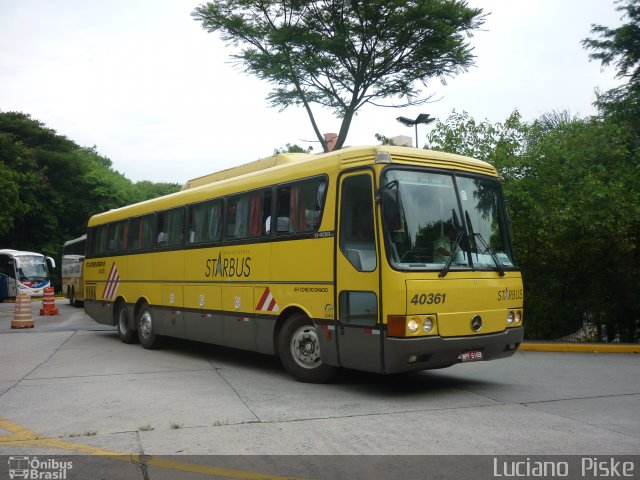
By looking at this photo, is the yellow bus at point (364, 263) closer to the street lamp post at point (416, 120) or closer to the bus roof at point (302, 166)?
the bus roof at point (302, 166)

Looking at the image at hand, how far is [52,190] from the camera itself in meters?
52.0

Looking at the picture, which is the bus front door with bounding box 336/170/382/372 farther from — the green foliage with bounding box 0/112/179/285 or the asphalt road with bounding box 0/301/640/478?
the green foliage with bounding box 0/112/179/285

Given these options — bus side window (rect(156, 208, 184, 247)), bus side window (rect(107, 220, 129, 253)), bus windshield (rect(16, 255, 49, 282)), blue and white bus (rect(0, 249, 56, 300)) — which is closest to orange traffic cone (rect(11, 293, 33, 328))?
bus side window (rect(107, 220, 129, 253))

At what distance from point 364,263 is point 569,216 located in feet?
26.3

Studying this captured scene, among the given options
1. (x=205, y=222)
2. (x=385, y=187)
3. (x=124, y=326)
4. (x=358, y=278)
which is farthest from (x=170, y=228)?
(x=385, y=187)

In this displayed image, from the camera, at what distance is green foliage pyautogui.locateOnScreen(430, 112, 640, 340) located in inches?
580

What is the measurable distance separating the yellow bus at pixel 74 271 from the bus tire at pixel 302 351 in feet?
77.8

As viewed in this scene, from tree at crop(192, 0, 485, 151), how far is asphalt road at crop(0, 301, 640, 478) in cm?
1387

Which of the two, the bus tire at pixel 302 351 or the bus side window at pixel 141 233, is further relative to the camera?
the bus side window at pixel 141 233

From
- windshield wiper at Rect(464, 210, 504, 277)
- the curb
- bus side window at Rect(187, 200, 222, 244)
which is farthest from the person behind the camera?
the curb

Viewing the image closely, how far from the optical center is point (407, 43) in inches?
894

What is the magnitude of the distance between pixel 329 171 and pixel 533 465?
466 cm

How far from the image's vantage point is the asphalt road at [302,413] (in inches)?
223

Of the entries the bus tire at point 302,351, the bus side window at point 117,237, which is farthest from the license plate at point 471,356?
the bus side window at point 117,237
